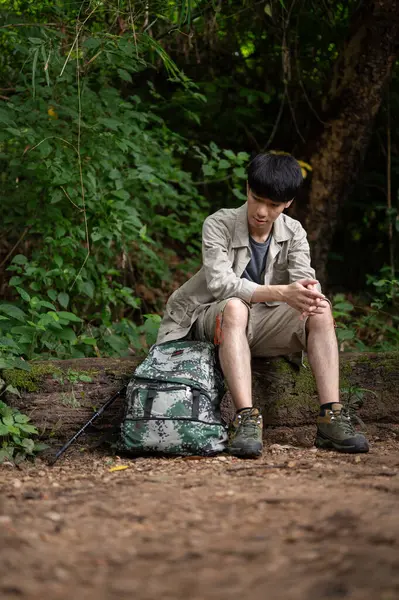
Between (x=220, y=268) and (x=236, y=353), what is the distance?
0.45 meters

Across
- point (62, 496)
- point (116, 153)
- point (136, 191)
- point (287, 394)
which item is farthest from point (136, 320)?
point (62, 496)

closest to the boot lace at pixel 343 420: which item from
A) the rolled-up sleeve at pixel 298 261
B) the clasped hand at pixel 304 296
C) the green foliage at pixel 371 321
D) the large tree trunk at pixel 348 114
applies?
the clasped hand at pixel 304 296

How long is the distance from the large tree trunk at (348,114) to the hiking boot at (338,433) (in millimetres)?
2989

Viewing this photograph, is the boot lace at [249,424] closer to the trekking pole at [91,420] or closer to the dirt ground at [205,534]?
the dirt ground at [205,534]

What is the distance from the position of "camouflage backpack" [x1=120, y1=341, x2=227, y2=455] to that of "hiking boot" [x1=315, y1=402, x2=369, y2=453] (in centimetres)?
48

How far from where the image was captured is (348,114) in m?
6.18

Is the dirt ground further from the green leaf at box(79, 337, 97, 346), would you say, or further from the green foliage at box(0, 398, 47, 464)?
the green leaf at box(79, 337, 97, 346)

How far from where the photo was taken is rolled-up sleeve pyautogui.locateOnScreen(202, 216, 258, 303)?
369 centimetres

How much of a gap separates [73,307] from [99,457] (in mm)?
1518

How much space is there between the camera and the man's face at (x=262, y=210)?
376 cm

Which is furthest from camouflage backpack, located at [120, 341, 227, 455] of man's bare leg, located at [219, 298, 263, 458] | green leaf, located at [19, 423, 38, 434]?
green leaf, located at [19, 423, 38, 434]

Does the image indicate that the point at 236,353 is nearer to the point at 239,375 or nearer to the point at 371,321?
the point at 239,375

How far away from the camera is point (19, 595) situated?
63.1 inches

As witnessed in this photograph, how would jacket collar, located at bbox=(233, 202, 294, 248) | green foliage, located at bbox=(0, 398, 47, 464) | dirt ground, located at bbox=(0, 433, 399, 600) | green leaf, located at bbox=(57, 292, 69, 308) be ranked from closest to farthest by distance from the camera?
dirt ground, located at bbox=(0, 433, 399, 600) → green foliage, located at bbox=(0, 398, 47, 464) → jacket collar, located at bbox=(233, 202, 294, 248) → green leaf, located at bbox=(57, 292, 69, 308)
